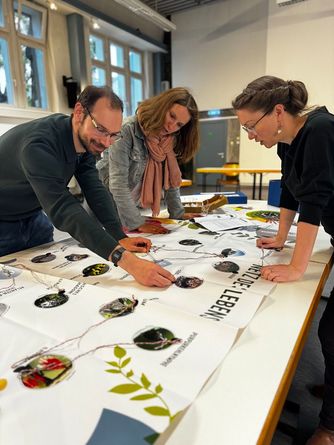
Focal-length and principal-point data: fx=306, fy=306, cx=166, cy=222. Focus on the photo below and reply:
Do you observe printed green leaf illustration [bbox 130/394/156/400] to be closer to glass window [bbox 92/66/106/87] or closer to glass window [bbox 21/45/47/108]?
glass window [bbox 21/45/47/108]

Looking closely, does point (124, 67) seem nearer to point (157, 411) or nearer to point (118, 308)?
point (118, 308)

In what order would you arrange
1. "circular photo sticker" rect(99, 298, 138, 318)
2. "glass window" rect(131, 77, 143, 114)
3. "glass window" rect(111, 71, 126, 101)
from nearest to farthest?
"circular photo sticker" rect(99, 298, 138, 318) < "glass window" rect(111, 71, 126, 101) < "glass window" rect(131, 77, 143, 114)

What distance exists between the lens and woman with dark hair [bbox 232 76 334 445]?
734mm

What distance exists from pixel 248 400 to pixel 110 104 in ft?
2.59

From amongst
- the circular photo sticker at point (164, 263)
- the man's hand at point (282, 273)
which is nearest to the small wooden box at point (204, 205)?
the circular photo sticker at point (164, 263)

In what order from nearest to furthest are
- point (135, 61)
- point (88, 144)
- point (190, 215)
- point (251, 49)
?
point (88, 144)
point (190, 215)
point (251, 49)
point (135, 61)

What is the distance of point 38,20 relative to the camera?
15.8 ft

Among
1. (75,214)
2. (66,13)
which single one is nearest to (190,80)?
(66,13)

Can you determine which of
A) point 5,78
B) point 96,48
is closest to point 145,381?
point 5,78

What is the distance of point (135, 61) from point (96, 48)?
123cm

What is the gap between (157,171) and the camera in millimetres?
1429

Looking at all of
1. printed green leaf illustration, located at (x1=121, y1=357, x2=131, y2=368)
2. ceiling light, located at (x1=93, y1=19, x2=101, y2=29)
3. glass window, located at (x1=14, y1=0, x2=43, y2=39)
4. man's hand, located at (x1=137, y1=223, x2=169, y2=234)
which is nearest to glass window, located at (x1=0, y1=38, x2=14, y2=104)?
glass window, located at (x1=14, y1=0, x2=43, y2=39)

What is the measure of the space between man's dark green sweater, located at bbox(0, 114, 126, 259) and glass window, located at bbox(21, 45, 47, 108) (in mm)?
4596

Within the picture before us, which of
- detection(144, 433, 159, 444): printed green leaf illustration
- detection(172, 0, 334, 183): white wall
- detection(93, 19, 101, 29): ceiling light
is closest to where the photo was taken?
detection(144, 433, 159, 444): printed green leaf illustration
